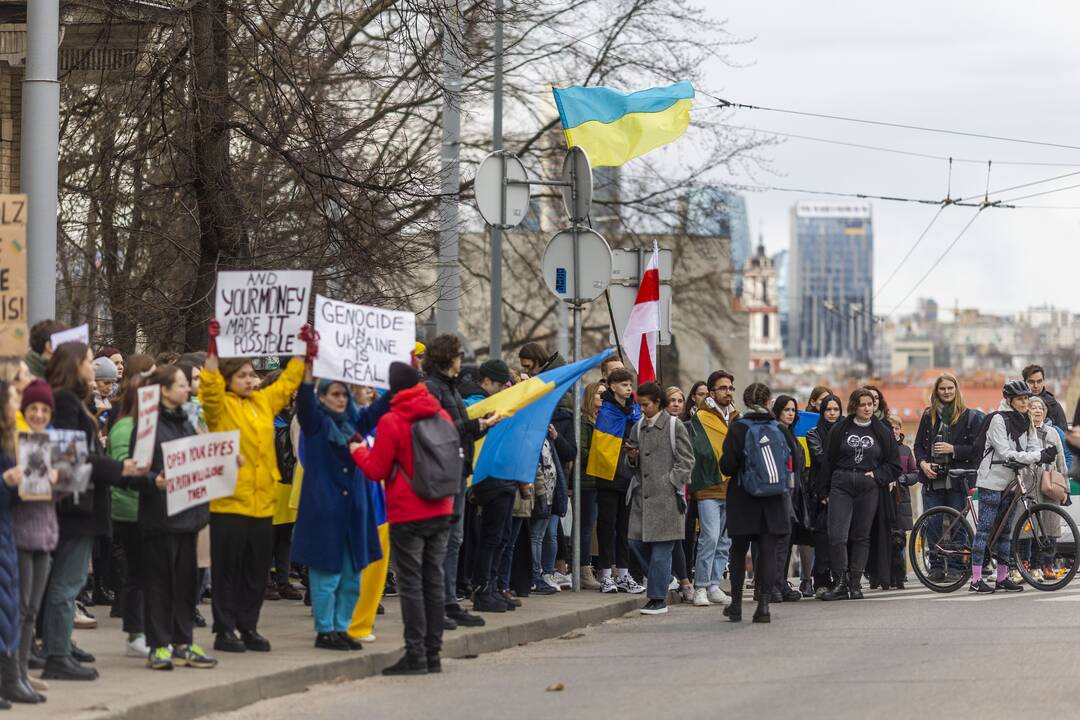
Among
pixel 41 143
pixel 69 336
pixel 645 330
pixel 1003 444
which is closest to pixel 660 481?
pixel 645 330

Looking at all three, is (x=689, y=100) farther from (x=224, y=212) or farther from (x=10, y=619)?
(x=10, y=619)

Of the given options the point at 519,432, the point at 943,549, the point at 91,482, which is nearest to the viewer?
the point at 91,482

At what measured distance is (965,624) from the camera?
42.0ft

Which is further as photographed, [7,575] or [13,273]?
[13,273]

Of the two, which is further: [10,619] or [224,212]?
[224,212]

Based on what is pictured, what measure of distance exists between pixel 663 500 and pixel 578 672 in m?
3.60

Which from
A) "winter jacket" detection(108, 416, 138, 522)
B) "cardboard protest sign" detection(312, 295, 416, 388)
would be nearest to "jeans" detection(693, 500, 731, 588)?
"cardboard protest sign" detection(312, 295, 416, 388)

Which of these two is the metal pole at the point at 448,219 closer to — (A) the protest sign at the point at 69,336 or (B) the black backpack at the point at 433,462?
(B) the black backpack at the point at 433,462

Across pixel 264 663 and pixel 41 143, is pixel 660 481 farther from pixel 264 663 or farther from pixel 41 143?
pixel 41 143

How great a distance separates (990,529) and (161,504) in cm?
841

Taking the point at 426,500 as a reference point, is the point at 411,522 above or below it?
below

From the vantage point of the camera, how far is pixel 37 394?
28.5ft

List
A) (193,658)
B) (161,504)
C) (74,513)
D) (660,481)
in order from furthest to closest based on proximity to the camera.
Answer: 1. (660,481)
2. (193,658)
3. (161,504)
4. (74,513)

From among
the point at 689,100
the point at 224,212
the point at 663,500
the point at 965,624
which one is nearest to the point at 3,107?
the point at 224,212
